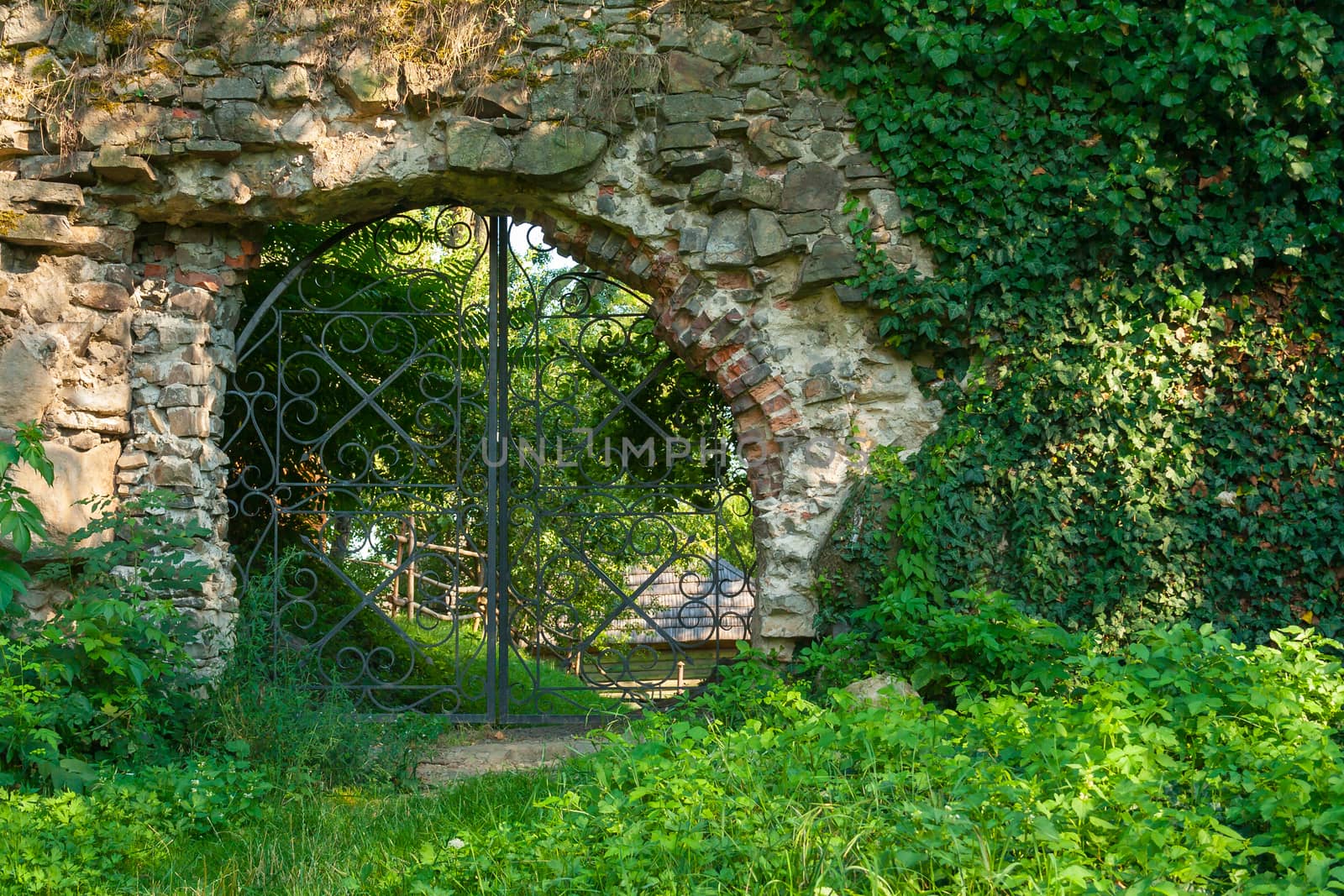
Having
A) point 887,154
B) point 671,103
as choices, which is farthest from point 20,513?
point 887,154

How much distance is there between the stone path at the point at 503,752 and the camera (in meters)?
4.66

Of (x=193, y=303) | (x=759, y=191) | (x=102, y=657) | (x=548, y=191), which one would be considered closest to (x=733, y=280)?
(x=759, y=191)

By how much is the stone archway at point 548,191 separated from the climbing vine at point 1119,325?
0.34m

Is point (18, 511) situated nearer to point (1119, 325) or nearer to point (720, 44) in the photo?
point (720, 44)

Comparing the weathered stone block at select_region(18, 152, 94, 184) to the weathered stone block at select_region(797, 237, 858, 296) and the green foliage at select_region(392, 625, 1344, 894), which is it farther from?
the green foliage at select_region(392, 625, 1344, 894)

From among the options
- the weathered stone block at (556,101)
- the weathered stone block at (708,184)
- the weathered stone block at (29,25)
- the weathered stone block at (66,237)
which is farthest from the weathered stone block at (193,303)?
the weathered stone block at (708,184)

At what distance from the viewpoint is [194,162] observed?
5.00m

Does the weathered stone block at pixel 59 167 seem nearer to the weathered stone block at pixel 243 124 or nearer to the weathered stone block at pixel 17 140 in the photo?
the weathered stone block at pixel 17 140

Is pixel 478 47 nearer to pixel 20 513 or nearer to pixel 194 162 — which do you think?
pixel 194 162

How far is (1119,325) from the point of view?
15.6 ft

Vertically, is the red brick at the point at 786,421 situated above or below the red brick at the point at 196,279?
below

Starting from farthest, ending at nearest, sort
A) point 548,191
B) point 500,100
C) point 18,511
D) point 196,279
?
point 196,279 → point 548,191 → point 500,100 → point 18,511

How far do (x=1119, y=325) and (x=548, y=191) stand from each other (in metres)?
2.80

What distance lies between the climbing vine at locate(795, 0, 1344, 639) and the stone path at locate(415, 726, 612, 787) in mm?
1541
